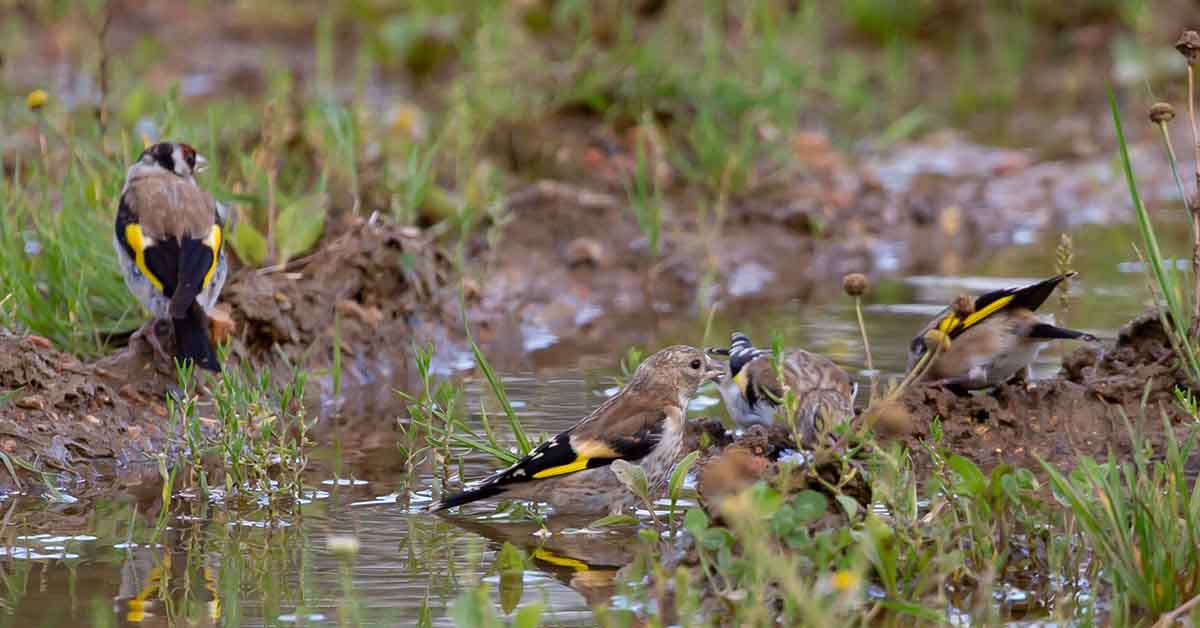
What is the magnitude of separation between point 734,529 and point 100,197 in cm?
430

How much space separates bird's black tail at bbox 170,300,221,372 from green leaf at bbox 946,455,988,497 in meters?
2.98

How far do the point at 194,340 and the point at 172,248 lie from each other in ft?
1.31

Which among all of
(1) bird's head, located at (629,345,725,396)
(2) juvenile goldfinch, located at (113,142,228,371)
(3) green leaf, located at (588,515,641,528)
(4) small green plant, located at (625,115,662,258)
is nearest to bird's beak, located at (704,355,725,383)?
(1) bird's head, located at (629,345,725,396)

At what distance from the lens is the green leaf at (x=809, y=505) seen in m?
4.70

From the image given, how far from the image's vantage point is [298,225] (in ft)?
26.3

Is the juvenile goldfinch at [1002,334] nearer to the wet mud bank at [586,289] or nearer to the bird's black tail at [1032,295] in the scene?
the bird's black tail at [1032,295]

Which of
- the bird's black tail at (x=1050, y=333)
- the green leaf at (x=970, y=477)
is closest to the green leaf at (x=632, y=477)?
the green leaf at (x=970, y=477)

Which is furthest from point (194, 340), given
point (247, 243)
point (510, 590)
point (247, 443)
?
point (510, 590)

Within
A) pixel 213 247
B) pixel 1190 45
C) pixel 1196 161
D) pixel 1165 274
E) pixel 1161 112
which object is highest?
pixel 1190 45

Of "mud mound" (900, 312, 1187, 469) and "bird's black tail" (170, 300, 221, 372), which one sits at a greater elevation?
"bird's black tail" (170, 300, 221, 372)

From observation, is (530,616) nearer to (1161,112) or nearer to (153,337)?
(1161,112)

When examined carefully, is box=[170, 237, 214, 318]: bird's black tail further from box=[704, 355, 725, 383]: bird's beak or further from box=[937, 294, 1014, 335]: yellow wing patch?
box=[937, 294, 1014, 335]: yellow wing patch

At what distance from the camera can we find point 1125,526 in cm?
448

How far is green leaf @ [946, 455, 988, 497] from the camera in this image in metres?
4.84
